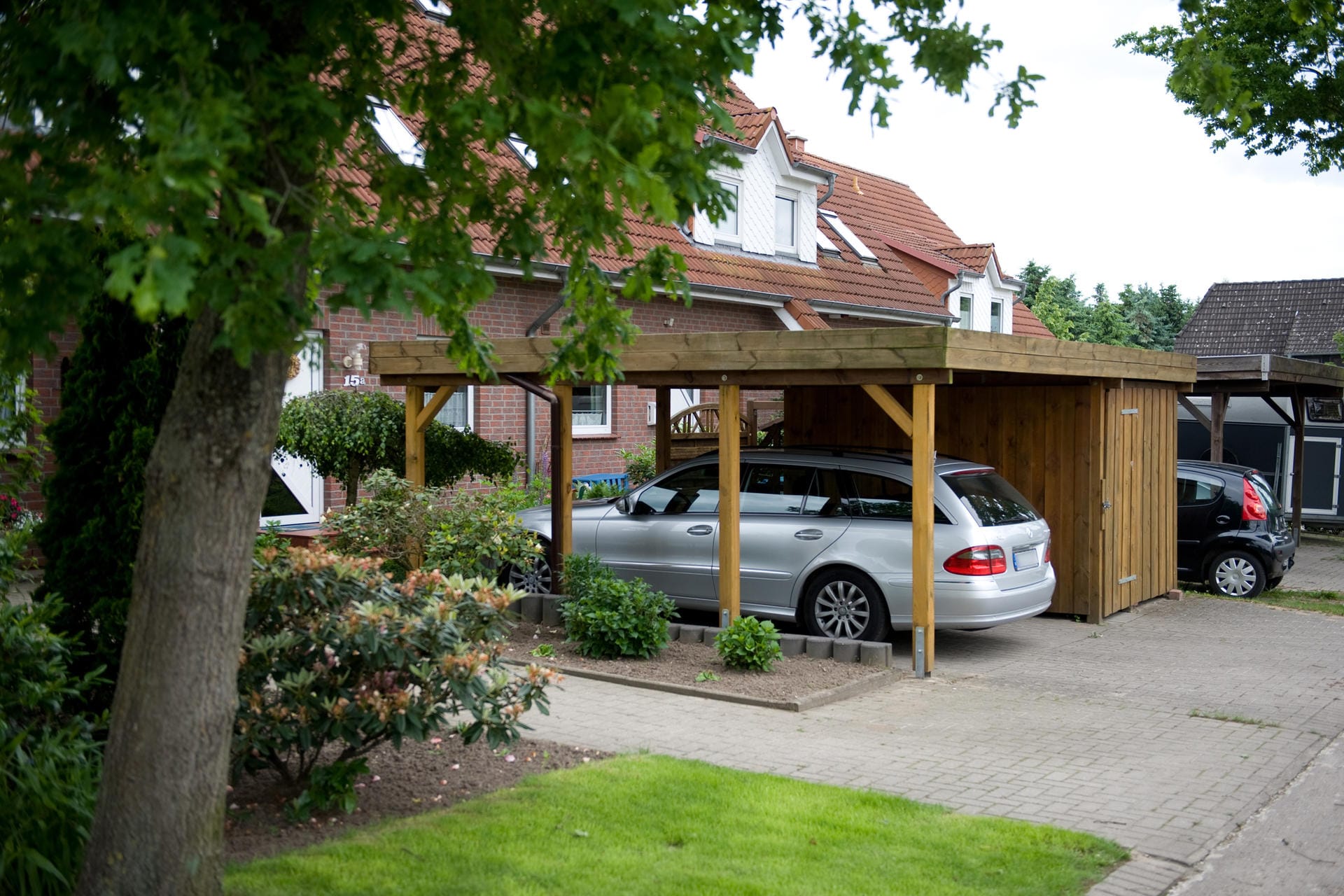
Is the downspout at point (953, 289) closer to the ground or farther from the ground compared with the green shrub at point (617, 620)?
farther from the ground

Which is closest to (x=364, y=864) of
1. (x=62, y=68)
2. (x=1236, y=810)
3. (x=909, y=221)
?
(x=62, y=68)

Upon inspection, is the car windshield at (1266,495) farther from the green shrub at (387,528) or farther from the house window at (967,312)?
the house window at (967,312)

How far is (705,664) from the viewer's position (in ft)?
31.9

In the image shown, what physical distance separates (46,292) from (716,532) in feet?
26.6

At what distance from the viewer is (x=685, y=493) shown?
11.6 metres

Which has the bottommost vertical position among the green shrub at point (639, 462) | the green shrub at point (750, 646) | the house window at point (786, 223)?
the green shrub at point (750, 646)

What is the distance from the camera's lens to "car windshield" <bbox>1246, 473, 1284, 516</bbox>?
15.0m

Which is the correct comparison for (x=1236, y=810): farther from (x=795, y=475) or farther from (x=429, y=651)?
(x=795, y=475)

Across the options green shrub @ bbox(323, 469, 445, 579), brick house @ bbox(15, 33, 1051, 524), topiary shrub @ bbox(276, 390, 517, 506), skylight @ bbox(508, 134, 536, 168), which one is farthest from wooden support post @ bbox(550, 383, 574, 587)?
skylight @ bbox(508, 134, 536, 168)

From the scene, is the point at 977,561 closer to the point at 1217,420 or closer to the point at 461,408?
the point at 461,408

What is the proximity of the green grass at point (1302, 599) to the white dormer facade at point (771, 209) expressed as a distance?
9882 mm

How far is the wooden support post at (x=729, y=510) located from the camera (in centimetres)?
1035

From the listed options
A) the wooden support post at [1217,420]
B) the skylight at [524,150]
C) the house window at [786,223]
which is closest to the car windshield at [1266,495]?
the wooden support post at [1217,420]

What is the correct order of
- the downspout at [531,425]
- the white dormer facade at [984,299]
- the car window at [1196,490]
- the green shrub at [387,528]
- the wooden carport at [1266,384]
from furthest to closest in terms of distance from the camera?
the white dormer facade at [984,299], the wooden carport at [1266,384], the downspout at [531,425], the car window at [1196,490], the green shrub at [387,528]
